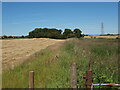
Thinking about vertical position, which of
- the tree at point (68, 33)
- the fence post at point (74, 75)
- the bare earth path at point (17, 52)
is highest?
the tree at point (68, 33)

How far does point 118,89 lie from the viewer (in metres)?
4.30

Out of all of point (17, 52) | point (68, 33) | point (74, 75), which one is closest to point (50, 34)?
point (68, 33)

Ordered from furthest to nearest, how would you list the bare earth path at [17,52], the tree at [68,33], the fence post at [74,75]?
the tree at [68,33]
the bare earth path at [17,52]
the fence post at [74,75]

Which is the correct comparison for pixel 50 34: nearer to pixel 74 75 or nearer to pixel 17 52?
pixel 17 52

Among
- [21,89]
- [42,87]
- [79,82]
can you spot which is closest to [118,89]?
[79,82]

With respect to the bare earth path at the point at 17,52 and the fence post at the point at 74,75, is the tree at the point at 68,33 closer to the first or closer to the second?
the bare earth path at the point at 17,52

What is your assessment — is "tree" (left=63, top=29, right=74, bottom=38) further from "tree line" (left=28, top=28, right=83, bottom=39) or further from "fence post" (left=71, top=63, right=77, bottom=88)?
"fence post" (left=71, top=63, right=77, bottom=88)

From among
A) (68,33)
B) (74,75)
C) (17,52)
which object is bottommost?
(17,52)

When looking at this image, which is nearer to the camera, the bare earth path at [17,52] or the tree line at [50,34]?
the bare earth path at [17,52]

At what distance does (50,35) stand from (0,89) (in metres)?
61.5

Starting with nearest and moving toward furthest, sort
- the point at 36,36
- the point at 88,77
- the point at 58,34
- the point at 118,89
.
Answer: the point at 88,77, the point at 118,89, the point at 58,34, the point at 36,36

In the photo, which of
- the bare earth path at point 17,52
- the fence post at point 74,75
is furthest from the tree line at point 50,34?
the fence post at point 74,75

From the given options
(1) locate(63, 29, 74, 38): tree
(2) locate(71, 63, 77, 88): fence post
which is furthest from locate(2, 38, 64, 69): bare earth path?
(1) locate(63, 29, 74, 38): tree

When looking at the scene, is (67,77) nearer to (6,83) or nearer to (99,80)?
(99,80)
